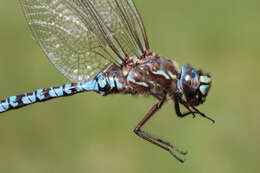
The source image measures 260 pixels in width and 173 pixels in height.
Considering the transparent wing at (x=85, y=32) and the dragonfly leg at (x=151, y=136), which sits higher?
the transparent wing at (x=85, y=32)

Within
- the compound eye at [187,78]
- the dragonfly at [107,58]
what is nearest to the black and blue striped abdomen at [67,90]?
the dragonfly at [107,58]

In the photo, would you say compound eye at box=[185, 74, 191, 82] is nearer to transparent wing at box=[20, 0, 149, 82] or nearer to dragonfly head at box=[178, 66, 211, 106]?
dragonfly head at box=[178, 66, 211, 106]

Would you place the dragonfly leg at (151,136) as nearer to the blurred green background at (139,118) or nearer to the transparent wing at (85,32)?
the transparent wing at (85,32)

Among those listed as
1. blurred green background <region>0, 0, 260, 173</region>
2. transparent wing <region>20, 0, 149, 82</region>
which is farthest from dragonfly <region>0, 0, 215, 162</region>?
blurred green background <region>0, 0, 260, 173</region>

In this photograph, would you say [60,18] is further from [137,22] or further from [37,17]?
[137,22]

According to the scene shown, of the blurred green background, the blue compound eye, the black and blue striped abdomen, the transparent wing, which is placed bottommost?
the blurred green background

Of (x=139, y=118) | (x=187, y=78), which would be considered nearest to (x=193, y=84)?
(x=187, y=78)
